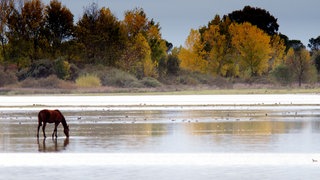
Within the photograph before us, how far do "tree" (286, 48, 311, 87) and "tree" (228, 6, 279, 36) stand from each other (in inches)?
1103

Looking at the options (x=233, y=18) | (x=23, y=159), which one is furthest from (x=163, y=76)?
(x=23, y=159)

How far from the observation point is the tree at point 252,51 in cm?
10569

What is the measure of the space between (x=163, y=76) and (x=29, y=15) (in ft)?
54.8

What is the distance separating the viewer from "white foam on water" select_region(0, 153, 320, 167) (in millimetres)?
19766

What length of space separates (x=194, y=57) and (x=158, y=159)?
3356 inches

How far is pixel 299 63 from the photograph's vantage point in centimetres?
10250

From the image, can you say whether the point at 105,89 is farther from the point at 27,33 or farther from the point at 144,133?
the point at 144,133

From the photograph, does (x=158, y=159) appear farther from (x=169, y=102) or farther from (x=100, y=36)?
(x=100, y=36)

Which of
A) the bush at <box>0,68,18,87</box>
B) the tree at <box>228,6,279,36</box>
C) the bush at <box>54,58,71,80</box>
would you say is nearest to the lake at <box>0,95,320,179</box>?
the bush at <box>0,68,18,87</box>

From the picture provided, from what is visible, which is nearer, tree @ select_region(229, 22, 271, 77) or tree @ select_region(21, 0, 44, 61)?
tree @ select_region(21, 0, 44, 61)

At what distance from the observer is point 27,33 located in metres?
101

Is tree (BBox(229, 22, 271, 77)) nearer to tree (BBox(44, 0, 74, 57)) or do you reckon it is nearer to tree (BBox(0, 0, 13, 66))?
tree (BBox(44, 0, 74, 57))

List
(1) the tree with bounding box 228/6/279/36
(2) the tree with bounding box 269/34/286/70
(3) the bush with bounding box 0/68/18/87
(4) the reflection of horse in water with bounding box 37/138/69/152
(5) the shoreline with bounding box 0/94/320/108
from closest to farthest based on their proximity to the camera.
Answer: (4) the reflection of horse in water with bounding box 37/138/69/152 < (5) the shoreline with bounding box 0/94/320/108 < (3) the bush with bounding box 0/68/18/87 < (2) the tree with bounding box 269/34/286/70 < (1) the tree with bounding box 228/6/279/36

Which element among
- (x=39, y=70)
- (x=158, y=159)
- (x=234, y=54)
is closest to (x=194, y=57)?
(x=234, y=54)
